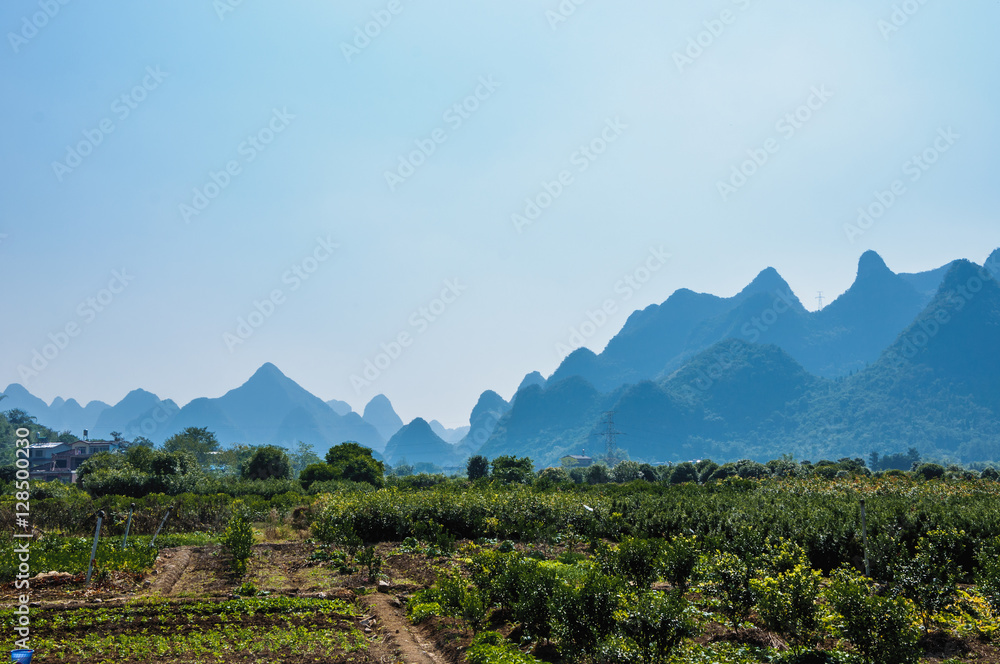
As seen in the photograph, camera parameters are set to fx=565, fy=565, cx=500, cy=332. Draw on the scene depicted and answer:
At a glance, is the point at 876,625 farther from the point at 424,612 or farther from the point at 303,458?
the point at 303,458

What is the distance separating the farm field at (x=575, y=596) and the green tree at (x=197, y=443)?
9071 centimetres

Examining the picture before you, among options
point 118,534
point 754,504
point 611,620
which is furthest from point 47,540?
point 754,504

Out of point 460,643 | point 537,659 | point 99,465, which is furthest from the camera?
point 99,465

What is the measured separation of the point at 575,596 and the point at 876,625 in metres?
3.39

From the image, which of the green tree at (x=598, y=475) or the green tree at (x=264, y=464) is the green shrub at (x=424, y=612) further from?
the green tree at (x=598, y=475)

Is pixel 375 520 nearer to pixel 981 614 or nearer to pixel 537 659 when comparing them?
pixel 537 659

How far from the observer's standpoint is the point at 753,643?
26.5 ft

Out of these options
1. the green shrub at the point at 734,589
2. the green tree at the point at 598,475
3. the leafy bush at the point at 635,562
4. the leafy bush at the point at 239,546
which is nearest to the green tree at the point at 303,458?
the green tree at the point at 598,475

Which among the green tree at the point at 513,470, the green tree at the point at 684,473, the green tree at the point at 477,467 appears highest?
the green tree at the point at 477,467

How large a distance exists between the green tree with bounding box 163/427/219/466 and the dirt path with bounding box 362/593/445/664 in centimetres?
9766

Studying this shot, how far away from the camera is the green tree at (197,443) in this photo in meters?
97.8

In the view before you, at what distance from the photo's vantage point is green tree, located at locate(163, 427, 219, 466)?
97.8 m

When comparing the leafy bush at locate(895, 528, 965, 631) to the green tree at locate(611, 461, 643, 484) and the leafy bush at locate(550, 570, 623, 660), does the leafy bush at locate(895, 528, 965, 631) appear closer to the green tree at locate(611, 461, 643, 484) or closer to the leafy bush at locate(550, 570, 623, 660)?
the leafy bush at locate(550, 570, 623, 660)

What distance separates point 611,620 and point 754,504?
41.7 feet
